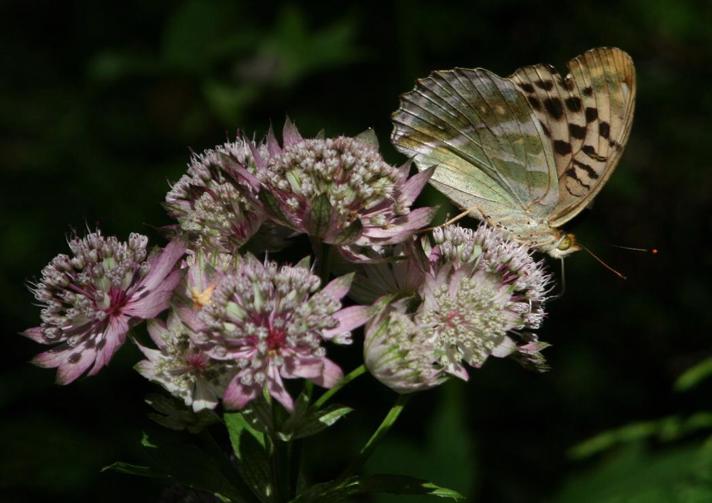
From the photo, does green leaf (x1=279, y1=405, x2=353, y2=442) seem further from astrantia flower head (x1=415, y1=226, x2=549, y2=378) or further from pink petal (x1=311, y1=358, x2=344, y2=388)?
astrantia flower head (x1=415, y1=226, x2=549, y2=378)

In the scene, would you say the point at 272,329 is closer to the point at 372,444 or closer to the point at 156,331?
the point at 156,331

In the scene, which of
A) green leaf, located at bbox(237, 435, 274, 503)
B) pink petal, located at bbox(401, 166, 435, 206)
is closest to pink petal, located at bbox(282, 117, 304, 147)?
pink petal, located at bbox(401, 166, 435, 206)

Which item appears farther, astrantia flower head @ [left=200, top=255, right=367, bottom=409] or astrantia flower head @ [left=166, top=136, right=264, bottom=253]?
astrantia flower head @ [left=166, top=136, right=264, bottom=253]

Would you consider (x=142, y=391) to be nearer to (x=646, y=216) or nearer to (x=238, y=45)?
(x=238, y=45)

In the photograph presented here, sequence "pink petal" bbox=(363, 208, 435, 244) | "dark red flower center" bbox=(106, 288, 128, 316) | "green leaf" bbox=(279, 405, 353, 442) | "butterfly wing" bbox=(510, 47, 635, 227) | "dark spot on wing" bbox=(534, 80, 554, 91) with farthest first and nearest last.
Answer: "dark spot on wing" bbox=(534, 80, 554, 91) < "butterfly wing" bbox=(510, 47, 635, 227) < "pink petal" bbox=(363, 208, 435, 244) < "dark red flower center" bbox=(106, 288, 128, 316) < "green leaf" bbox=(279, 405, 353, 442)

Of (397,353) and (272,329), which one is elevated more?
(272,329)

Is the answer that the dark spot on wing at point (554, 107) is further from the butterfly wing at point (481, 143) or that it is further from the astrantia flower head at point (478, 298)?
the astrantia flower head at point (478, 298)

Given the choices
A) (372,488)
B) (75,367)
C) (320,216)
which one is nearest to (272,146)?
(320,216)
